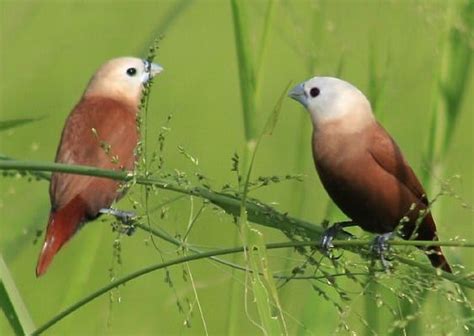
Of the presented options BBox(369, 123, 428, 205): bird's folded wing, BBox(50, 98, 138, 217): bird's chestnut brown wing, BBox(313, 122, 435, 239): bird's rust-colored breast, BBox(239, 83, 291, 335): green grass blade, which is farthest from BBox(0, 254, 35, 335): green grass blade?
BBox(369, 123, 428, 205): bird's folded wing

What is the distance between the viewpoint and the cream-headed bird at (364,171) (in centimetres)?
232

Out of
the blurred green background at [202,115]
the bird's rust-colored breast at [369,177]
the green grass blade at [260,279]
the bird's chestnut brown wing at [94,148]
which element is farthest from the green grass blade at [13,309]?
the bird's rust-colored breast at [369,177]

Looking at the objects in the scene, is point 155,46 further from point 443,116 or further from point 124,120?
point 124,120

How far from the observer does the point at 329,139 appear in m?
2.39

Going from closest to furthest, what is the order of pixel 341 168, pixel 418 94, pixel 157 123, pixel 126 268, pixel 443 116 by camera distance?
pixel 443 116 < pixel 341 168 < pixel 126 268 < pixel 157 123 < pixel 418 94

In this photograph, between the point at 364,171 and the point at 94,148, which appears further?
the point at 94,148

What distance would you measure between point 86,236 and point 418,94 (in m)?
4.14

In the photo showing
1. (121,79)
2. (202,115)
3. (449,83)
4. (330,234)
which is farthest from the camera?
(202,115)

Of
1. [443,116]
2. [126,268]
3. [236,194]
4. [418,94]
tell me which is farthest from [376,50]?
[418,94]

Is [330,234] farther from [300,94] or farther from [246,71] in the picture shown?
[300,94]

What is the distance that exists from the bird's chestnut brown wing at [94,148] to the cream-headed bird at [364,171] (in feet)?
1.29

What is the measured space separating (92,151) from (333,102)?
47 centimetres

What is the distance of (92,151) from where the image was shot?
8.14 feet

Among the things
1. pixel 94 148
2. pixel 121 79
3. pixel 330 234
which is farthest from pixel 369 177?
pixel 121 79
